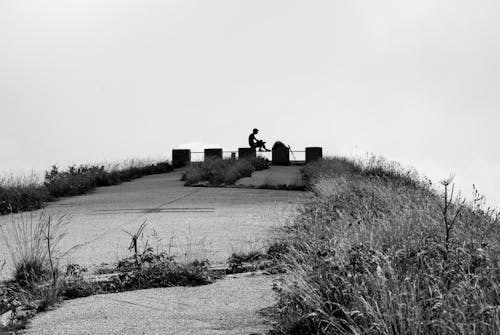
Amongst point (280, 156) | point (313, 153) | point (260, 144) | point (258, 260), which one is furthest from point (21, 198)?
point (313, 153)

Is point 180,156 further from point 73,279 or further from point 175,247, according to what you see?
point 73,279

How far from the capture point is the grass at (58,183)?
14250 mm

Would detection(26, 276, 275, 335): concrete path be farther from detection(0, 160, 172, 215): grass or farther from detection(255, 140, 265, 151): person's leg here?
detection(255, 140, 265, 151): person's leg

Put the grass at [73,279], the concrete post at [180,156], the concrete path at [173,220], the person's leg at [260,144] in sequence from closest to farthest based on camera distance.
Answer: the grass at [73,279]
the concrete path at [173,220]
the concrete post at [180,156]
the person's leg at [260,144]

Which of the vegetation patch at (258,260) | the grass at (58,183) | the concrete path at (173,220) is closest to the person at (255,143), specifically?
the grass at (58,183)

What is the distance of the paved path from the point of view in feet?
16.5

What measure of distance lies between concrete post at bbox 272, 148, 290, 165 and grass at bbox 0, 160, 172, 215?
384 inches

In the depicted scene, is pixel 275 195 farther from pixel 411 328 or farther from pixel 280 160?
pixel 280 160

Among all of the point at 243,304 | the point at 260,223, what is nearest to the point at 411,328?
the point at 243,304

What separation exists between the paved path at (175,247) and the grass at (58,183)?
1.90 ft

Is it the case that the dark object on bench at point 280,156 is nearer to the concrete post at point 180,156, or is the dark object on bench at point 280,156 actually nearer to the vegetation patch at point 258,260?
the concrete post at point 180,156

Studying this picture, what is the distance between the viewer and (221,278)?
6.56m

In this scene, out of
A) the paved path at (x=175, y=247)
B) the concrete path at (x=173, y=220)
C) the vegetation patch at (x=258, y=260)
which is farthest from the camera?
the concrete path at (x=173, y=220)

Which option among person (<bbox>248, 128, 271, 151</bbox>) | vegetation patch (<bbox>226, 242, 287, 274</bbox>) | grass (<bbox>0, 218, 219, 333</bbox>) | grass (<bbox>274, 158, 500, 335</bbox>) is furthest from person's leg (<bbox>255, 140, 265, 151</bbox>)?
grass (<bbox>0, 218, 219, 333</bbox>)
